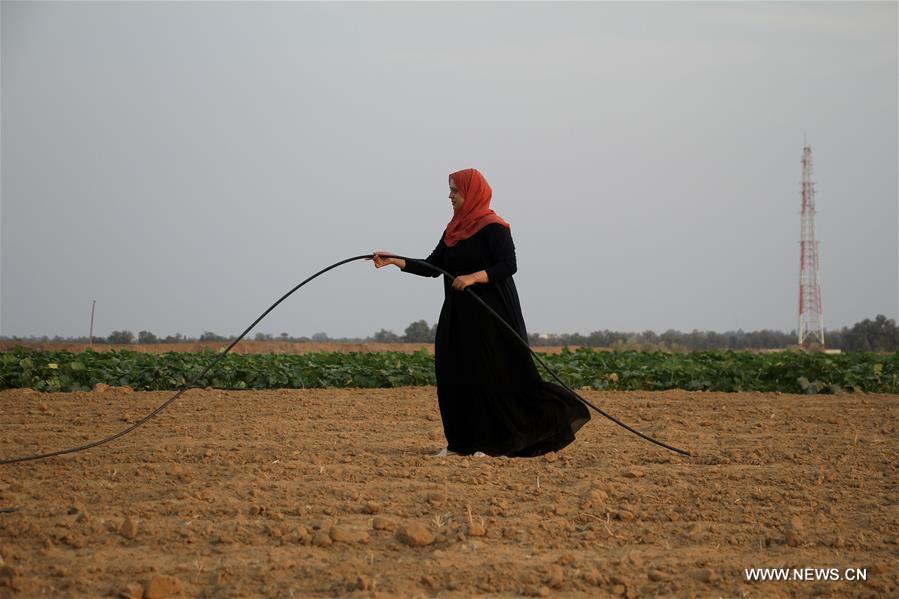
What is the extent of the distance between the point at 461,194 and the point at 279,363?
25.6 ft

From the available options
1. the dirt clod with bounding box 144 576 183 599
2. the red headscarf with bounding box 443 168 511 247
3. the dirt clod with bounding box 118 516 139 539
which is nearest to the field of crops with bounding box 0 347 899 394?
the red headscarf with bounding box 443 168 511 247

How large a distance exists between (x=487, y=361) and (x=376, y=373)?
6821 millimetres

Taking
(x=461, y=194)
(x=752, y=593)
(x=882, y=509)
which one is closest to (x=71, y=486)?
(x=461, y=194)

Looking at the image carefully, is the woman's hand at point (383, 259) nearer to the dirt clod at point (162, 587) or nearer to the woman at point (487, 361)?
the woman at point (487, 361)

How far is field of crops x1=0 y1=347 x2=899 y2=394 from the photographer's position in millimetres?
12945

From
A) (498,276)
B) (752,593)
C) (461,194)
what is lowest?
(752,593)

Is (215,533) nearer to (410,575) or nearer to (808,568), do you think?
(410,575)

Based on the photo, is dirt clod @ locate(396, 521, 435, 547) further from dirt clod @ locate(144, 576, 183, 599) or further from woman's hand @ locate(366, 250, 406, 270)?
woman's hand @ locate(366, 250, 406, 270)

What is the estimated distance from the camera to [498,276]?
262 inches

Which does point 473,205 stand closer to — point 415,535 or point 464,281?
point 464,281

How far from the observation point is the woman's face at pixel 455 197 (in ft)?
22.7

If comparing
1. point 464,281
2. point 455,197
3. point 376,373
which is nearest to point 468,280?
point 464,281

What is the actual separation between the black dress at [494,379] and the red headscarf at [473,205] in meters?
0.06

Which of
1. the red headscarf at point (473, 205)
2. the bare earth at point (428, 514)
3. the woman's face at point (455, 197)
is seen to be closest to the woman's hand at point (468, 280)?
the red headscarf at point (473, 205)
